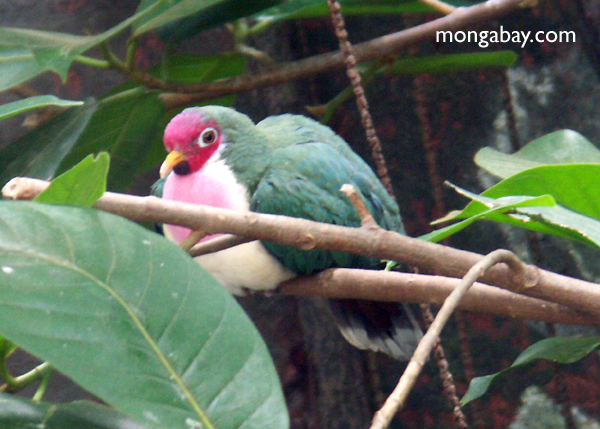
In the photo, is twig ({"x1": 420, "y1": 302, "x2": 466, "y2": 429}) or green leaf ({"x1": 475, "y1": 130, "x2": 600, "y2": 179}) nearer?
twig ({"x1": 420, "y1": 302, "x2": 466, "y2": 429})

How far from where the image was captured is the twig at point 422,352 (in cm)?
26

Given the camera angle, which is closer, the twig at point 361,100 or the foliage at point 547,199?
the foliage at point 547,199

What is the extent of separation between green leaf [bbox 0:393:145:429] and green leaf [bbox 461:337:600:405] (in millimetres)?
388

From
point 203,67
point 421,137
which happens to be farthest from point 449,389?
point 421,137

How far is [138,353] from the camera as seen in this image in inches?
11.6

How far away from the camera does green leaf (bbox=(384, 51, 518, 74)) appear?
3.08 feet

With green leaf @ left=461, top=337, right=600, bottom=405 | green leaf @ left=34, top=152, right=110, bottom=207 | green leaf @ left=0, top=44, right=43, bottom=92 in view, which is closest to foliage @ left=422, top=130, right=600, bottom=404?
green leaf @ left=461, top=337, right=600, bottom=405

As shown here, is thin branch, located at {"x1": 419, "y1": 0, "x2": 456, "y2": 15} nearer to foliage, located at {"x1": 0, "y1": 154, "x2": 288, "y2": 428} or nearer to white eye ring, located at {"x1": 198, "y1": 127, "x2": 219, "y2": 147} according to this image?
white eye ring, located at {"x1": 198, "y1": 127, "x2": 219, "y2": 147}

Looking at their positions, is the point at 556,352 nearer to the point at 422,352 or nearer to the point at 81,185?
the point at 422,352

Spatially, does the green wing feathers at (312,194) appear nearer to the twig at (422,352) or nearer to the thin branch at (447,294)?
the thin branch at (447,294)

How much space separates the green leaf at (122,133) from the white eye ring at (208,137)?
0.20 meters

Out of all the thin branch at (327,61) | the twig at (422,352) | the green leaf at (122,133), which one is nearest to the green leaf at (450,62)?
the thin branch at (327,61)

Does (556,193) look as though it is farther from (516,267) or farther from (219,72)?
(219,72)

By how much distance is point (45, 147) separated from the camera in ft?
2.38
